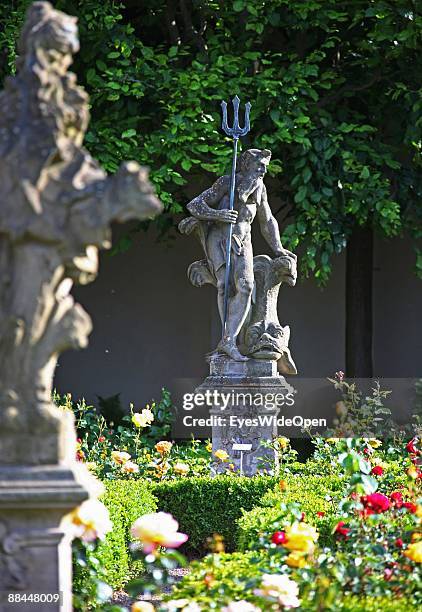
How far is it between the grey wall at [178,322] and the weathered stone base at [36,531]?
10467 millimetres

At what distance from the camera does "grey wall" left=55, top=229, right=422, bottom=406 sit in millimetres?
14070

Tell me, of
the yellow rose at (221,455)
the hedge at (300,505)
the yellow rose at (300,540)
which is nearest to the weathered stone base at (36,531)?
the yellow rose at (300,540)

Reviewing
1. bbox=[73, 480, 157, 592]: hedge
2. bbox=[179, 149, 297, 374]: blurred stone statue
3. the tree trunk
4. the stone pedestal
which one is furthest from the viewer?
the tree trunk

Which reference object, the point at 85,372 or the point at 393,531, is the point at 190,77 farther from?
the point at 393,531

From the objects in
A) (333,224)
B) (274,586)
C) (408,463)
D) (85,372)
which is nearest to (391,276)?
(333,224)

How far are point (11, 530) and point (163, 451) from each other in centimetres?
478

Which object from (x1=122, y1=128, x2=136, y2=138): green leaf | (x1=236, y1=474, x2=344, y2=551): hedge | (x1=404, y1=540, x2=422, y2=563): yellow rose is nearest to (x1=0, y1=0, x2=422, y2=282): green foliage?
(x1=122, y1=128, x2=136, y2=138): green leaf

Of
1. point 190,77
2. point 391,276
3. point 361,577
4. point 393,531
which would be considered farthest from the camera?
point 391,276

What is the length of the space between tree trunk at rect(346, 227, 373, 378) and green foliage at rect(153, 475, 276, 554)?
467 cm

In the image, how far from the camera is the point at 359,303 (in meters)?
12.5

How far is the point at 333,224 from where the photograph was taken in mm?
11344

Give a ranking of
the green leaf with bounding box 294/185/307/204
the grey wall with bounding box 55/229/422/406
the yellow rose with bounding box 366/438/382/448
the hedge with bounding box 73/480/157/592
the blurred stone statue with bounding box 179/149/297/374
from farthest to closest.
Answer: the grey wall with bounding box 55/229/422/406
the green leaf with bounding box 294/185/307/204
the blurred stone statue with bounding box 179/149/297/374
the yellow rose with bounding box 366/438/382/448
the hedge with bounding box 73/480/157/592

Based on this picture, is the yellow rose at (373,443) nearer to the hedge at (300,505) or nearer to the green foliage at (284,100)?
the hedge at (300,505)

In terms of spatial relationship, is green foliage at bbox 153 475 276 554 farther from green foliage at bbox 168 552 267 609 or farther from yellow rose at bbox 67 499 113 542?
yellow rose at bbox 67 499 113 542
